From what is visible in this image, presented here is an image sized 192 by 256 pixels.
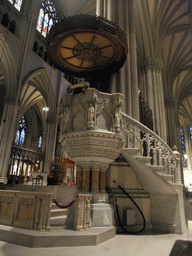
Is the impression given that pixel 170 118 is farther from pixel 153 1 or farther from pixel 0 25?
pixel 0 25

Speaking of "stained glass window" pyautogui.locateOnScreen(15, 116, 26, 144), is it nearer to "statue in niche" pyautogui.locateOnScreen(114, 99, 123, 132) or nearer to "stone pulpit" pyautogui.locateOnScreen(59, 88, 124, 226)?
"stone pulpit" pyautogui.locateOnScreen(59, 88, 124, 226)

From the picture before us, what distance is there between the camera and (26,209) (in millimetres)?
3346

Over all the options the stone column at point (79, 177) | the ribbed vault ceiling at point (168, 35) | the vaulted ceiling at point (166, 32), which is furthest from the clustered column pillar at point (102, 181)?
the ribbed vault ceiling at point (168, 35)

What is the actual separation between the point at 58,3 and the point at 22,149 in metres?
15.2

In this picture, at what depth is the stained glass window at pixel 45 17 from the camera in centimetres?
1797

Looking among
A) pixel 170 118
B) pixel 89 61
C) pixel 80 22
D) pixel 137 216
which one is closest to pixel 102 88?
pixel 89 61

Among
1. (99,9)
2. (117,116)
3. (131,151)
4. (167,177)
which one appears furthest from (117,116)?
(99,9)

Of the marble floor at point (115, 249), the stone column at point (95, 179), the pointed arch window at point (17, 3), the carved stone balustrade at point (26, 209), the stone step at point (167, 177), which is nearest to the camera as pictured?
the marble floor at point (115, 249)

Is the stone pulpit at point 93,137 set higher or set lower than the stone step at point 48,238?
higher

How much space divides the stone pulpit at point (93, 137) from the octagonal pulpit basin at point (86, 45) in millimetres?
1857

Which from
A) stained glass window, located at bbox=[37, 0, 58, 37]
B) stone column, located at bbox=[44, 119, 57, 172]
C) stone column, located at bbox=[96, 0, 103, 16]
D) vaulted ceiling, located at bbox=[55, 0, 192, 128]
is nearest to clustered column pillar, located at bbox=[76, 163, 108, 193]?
stone column, located at bbox=[96, 0, 103, 16]

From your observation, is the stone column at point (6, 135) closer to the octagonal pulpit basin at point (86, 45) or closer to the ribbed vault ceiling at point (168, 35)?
the octagonal pulpit basin at point (86, 45)

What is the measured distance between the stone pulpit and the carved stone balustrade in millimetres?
1048

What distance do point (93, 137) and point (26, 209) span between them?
1.72m
